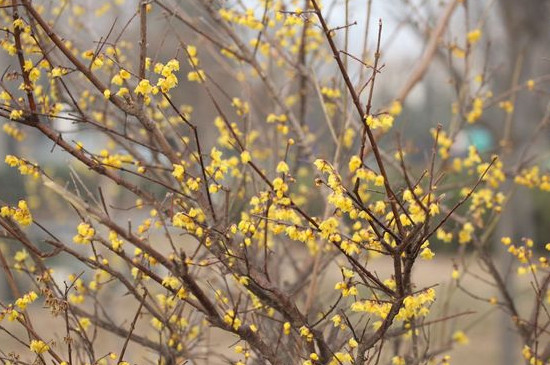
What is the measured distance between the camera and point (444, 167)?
4695 millimetres

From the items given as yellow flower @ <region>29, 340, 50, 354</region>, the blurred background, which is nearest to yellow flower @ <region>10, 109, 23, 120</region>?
yellow flower @ <region>29, 340, 50, 354</region>

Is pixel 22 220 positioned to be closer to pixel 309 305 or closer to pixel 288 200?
pixel 288 200

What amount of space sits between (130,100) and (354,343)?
1182mm

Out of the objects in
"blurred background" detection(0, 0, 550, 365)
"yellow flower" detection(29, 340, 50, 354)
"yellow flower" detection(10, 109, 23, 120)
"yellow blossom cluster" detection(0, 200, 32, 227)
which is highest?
"blurred background" detection(0, 0, 550, 365)

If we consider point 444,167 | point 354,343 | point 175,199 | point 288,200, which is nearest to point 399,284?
point 354,343

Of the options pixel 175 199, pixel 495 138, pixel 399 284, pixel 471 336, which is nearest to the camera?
pixel 399 284

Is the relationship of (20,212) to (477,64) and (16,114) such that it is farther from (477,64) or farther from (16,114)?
(477,64)

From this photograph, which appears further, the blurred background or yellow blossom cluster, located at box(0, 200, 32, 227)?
the blurred background

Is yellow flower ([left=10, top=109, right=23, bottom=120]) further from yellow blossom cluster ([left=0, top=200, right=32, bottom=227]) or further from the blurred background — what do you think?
the blurred background

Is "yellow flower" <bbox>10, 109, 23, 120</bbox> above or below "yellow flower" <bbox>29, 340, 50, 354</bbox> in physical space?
above

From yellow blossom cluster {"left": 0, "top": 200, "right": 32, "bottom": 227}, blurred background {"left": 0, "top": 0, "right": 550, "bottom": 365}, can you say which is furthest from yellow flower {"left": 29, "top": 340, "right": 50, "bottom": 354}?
blurred background {"left": 0, "top": 0, "right": 550, "bottom": 365}

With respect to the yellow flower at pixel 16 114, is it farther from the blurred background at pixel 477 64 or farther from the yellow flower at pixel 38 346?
the blurred background at pixel 477 64

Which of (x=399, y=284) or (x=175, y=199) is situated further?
(x=175, y=199)

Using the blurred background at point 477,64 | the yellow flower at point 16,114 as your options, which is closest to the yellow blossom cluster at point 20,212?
the yellow flower at point 16,114
